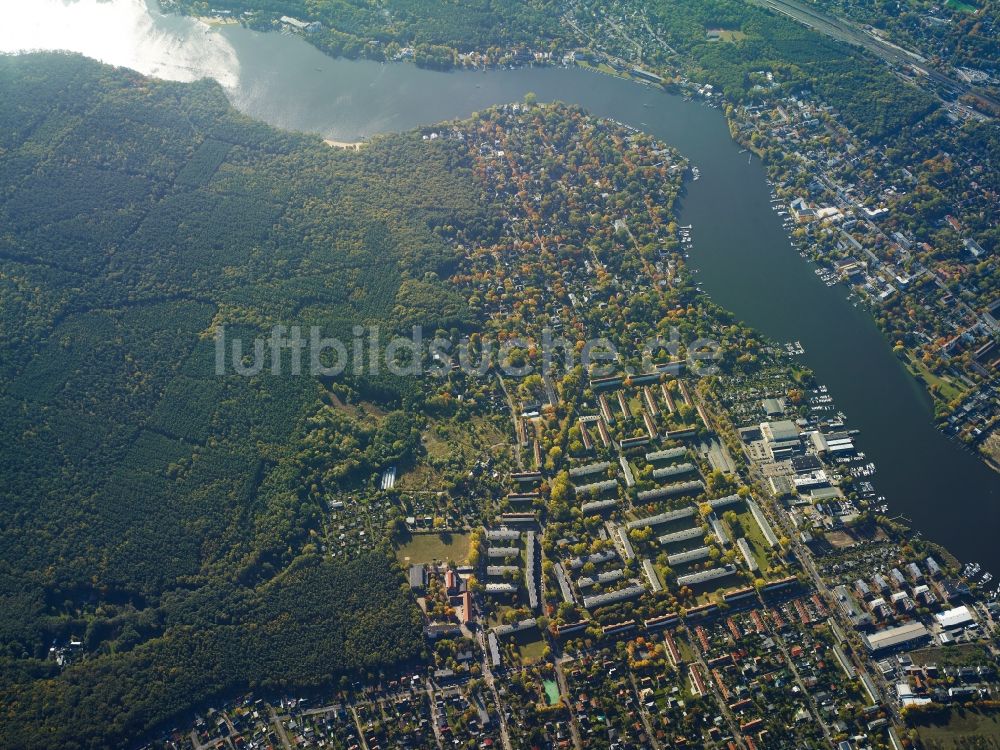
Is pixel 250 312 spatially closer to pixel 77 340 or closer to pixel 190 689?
pixel 77 340

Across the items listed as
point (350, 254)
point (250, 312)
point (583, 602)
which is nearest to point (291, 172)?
point (350, 254)

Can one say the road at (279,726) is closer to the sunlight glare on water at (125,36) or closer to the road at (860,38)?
the sunlight glare on water at (125,36)

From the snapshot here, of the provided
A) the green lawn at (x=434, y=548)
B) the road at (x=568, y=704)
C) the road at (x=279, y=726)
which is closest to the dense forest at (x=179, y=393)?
the green lawn at (x=434, y=548)

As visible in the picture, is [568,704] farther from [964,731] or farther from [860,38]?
[860,38]

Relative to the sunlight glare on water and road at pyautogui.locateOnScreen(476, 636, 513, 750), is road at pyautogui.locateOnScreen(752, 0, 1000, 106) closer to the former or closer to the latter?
the sunlight glare on water

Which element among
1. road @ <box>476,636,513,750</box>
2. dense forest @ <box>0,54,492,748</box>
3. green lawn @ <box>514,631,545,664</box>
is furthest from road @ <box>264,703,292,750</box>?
green lawn @ <box>514,631,545,664</box>
